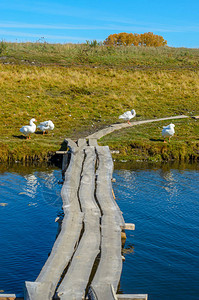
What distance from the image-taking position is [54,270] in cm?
762

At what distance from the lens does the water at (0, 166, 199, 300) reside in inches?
359

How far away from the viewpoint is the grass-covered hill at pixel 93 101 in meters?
22.9

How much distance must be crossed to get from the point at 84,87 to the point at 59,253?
30880 mm

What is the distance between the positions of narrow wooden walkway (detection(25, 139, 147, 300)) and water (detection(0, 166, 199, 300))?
1.01 meters

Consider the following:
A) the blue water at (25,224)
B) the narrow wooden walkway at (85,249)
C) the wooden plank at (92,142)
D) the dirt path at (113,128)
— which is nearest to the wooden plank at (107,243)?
the narrow wooden walkway at (85,249)

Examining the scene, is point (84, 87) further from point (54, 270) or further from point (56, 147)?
point (54, 270)

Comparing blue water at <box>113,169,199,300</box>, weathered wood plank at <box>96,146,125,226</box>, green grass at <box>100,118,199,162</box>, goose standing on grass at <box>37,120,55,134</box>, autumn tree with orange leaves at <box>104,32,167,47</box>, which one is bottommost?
blue water at <box>113,169,199,300</box>

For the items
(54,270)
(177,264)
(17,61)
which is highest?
(17,61)

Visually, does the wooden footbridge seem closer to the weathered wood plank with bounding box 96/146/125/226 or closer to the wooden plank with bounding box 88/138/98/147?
the weathered wood plank with bounding box 96/146/125/226

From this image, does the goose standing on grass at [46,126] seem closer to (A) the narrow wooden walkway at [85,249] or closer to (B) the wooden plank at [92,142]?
(B) the wooden plank at [92,142]

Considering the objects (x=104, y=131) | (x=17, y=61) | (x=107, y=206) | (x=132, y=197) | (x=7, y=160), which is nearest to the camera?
(x=107, y=206)

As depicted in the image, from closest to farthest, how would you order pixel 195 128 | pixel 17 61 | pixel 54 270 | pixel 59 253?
pixel 54 270, pixel 59 253, pixel 195 128, pixel 17 61

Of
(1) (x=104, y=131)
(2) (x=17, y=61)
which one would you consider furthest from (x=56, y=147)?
(2) (x=17, y=61)

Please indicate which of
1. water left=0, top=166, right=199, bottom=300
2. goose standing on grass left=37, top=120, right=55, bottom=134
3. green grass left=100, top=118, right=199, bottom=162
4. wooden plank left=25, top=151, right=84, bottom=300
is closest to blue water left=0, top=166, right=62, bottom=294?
water left=0, top=166, right=199, bottom=300
